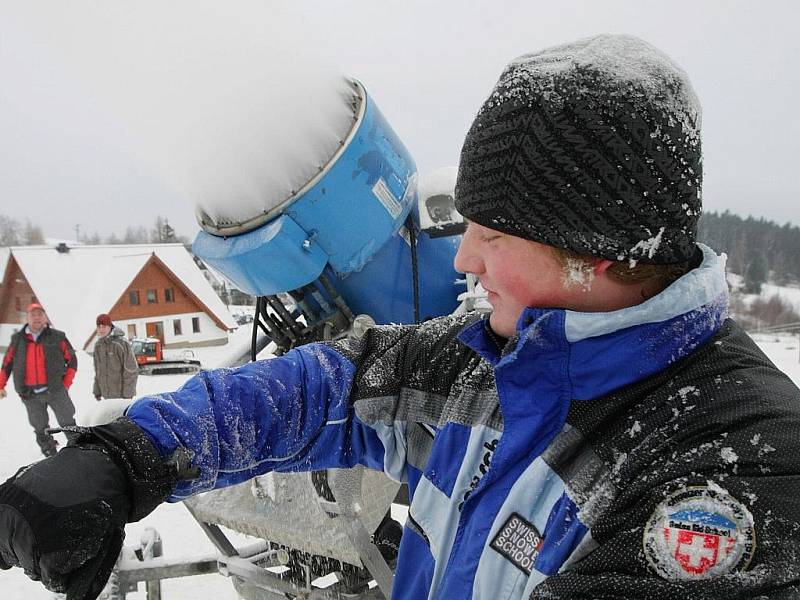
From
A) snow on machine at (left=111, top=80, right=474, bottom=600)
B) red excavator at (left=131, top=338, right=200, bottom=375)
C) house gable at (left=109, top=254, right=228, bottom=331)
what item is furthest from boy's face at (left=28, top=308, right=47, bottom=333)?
house gable at (left=109, top=254, right=228, bottom=331)

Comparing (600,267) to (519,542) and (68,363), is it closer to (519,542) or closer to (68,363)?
(519,542)

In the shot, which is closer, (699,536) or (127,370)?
(699,536)

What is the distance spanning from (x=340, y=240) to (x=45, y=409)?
5.94m

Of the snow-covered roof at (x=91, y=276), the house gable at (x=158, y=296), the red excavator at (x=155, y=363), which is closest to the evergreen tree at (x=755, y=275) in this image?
the snow-covered roof at (x=91, y=276)

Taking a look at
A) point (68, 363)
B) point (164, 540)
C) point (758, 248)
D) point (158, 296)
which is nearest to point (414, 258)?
point (164, 540)

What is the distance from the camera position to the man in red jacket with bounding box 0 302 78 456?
6953mm

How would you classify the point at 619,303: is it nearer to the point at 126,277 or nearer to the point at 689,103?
the point at 689,103

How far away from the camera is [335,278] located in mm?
3086

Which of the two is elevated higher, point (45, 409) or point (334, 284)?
point (334, 284)

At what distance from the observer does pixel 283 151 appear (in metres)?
2.56

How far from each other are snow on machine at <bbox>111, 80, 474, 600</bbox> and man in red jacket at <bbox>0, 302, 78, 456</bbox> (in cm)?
454

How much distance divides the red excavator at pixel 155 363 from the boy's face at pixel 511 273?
15.3 meters

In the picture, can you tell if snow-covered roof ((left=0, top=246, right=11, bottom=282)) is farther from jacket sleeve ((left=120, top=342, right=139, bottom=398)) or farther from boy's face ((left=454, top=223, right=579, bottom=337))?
boy's face ((left=454, top=223, right=579, bottom=337))

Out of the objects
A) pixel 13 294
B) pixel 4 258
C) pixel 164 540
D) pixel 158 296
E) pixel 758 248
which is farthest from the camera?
pixel 758 248
